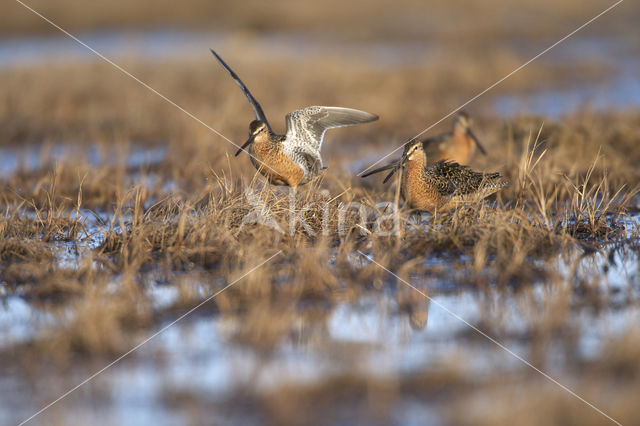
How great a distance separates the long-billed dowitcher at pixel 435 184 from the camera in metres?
6.88

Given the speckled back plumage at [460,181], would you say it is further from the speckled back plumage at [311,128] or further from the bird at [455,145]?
the bird at [455,145]

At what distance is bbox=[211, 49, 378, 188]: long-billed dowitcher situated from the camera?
7070 mm

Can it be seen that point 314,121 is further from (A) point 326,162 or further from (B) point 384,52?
(B) point 384,52

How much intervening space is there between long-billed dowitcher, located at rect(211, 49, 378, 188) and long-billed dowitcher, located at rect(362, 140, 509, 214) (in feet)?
1.65

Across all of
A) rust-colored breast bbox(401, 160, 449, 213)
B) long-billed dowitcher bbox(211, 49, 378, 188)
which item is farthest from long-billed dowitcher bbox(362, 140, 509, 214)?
long-billed dowitcher bbox(211, 49, 378, 188)

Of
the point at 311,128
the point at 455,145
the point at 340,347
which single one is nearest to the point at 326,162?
the point at 455,145

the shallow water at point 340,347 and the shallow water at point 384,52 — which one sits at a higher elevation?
the shallow water at point 384,52

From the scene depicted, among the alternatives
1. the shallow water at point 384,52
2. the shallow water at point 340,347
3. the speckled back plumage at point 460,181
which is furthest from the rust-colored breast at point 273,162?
the shallow water at point 384,52

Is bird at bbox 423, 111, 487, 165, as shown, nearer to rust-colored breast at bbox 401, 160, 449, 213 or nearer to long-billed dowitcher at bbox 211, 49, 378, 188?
long-billed dowitcher at bbox 211, 49, 378, 188

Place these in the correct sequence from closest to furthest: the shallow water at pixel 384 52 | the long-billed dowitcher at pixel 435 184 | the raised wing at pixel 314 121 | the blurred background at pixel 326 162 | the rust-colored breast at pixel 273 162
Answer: the blurred background at pixel 326 162 < the long-billed dowitcher at pixel 435 184 < the rust-colored breast at pixel 273 162 < the raised wing at pixel 314 121 < the shallow water at pixel 384 52

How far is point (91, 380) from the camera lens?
3998mm

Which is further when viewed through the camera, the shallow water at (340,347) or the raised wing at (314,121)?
the raised wing at (314,121)

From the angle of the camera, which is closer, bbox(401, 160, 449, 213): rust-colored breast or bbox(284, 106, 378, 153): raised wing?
bbox(401, 160, 449, 213): rust-colored breast

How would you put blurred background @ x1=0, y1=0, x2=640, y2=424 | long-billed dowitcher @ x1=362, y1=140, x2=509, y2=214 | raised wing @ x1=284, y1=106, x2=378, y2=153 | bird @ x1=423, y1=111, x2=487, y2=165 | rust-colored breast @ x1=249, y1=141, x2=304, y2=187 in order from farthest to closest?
bird @ x1=423, y1=111, x2=487, y2=165, raised wing @ x1=284, y1=106, x2=378, y2=153, rust-colored breast @ x1=249, y1=141, x2=304, y2=187, long-billed dowitcher @ x1=362, y1=140, x2=509, y2=214, blurred background @ x1=0, y1=0, x2=640, y2=424
